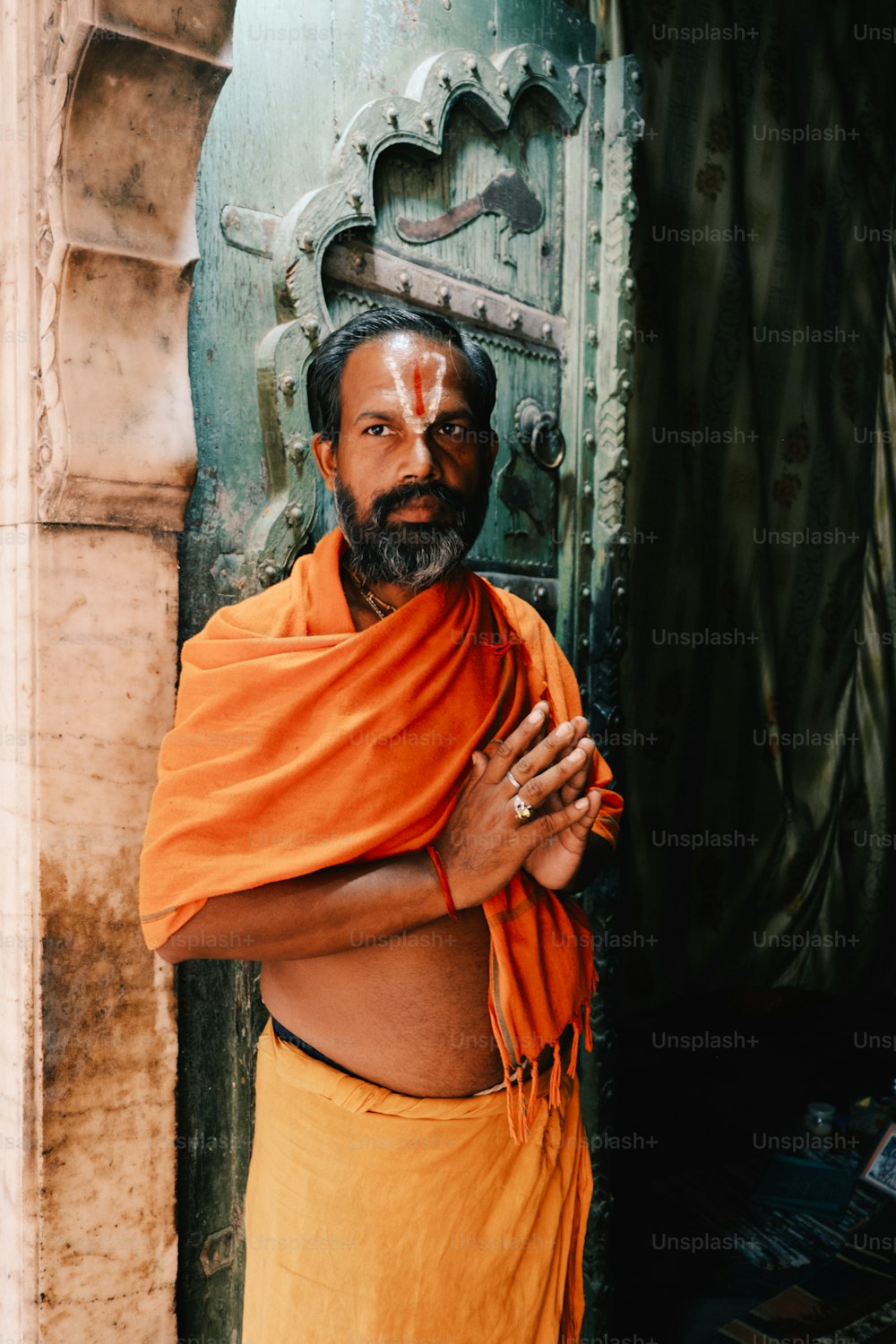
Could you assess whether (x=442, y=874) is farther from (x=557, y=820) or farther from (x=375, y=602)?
(x=375, y=602)

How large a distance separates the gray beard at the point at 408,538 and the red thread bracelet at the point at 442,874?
1.22 feet

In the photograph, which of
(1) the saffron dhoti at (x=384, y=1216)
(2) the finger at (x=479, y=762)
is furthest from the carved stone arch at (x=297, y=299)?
(1) the saffron dhoti at (x=384, y=1216)

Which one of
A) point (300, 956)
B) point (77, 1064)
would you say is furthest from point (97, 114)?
point (77, 1064)

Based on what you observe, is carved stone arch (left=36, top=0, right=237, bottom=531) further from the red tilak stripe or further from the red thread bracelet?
the red thread bracelet

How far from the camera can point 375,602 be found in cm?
149

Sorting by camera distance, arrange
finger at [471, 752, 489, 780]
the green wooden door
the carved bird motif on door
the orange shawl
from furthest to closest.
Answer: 1. the carved bird motif on door
2. the green wooden door
3. finger at [471, 752, 489, 780]
4. the orange shawl

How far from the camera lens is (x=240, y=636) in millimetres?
1360

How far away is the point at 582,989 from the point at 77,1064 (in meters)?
0.78

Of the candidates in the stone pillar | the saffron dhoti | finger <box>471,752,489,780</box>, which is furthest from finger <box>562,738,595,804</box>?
the stone pillar

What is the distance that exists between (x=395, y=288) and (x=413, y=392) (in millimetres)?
612

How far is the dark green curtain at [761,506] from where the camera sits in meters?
2.95

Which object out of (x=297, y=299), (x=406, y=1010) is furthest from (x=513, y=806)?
(x=297, y=299)

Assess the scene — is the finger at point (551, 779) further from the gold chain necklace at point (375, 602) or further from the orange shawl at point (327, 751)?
the gold chain necklace at point (375, 602)

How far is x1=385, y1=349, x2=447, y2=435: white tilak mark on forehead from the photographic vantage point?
53.1 inches
